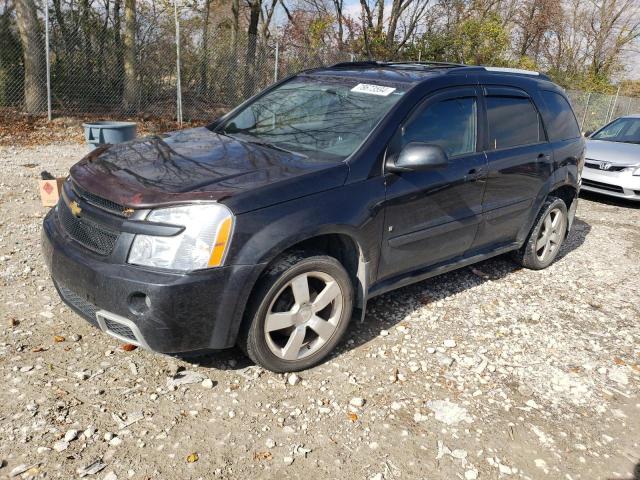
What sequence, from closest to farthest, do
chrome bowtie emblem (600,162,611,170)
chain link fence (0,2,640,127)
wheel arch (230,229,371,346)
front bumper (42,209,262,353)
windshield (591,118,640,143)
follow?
front bumper (42,209,262,353) → wheel arch (230,229,371,346) → chrome bowtie emblem (600,162,611,170) → windshield (591,118,640,143) → chain link fence (0,2,640,127)

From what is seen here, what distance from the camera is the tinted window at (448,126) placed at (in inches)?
142

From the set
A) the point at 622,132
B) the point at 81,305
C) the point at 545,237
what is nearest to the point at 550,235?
the point at 545,237

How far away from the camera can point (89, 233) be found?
288cm

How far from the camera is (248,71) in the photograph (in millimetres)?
14008

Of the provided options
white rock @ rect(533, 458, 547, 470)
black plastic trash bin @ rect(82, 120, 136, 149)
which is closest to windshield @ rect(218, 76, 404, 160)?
white rock @ rect(533, 458, 547, 470)

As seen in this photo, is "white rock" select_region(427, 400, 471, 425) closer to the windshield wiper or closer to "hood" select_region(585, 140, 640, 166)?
the windshield wiper

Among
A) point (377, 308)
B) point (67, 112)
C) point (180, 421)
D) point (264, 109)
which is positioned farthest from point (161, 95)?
point (180, 421)

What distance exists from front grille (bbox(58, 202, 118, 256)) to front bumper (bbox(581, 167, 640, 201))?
8.07m

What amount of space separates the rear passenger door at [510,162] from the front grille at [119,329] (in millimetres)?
2761

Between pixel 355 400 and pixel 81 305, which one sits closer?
pixel 81 305

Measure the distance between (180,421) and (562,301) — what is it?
3472 mm

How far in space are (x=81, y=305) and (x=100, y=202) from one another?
1.92ft

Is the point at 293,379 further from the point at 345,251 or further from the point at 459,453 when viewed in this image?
the point at 459,453

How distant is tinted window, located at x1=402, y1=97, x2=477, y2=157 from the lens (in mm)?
3607
